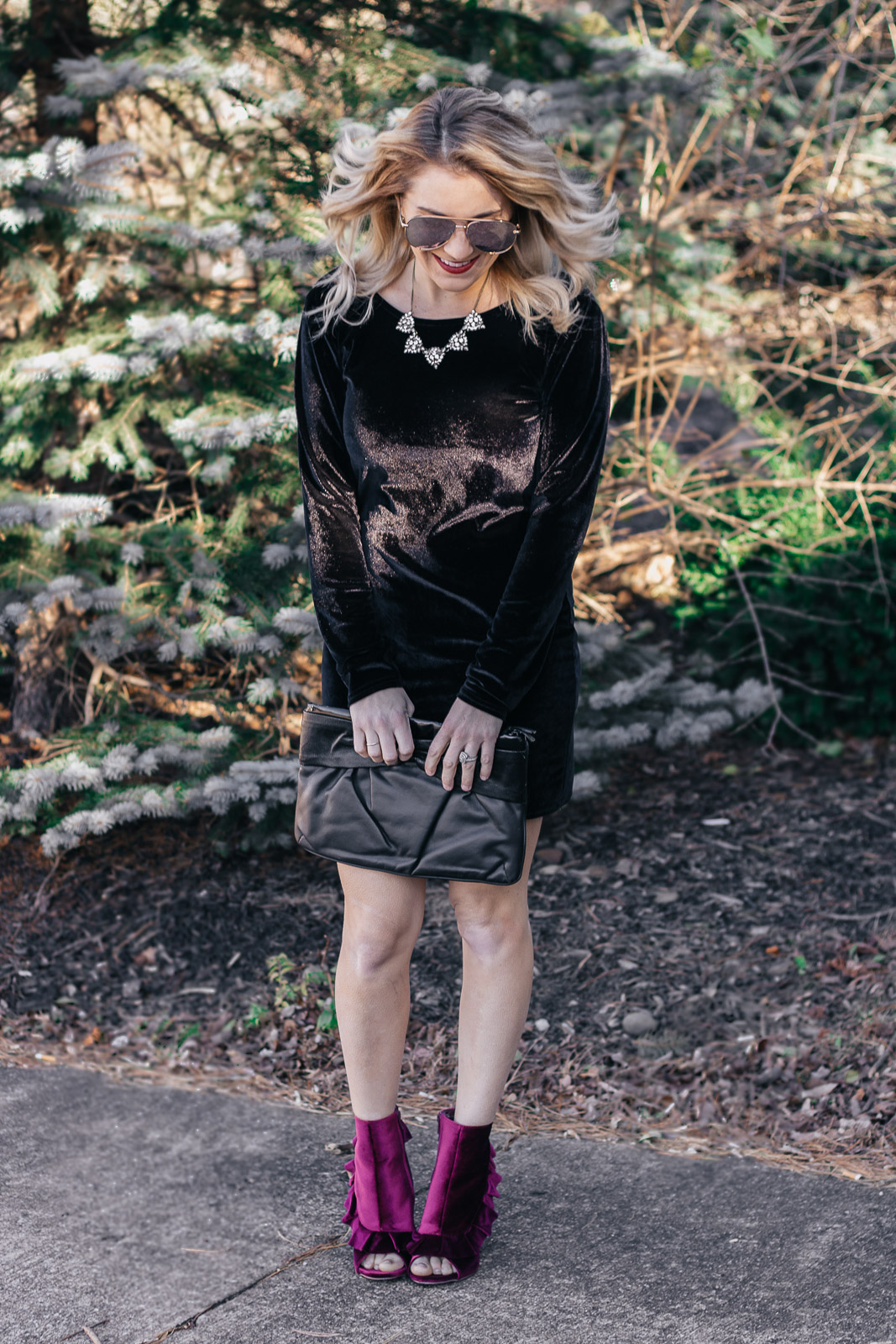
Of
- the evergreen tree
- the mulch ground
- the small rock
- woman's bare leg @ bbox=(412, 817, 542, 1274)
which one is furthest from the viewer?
the evergreen tree

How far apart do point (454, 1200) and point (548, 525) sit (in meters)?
1.26

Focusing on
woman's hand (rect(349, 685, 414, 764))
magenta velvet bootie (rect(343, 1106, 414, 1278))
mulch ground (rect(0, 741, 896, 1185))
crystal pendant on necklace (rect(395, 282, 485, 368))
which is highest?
crystal pendant on necklace (rect(395, 282, 485, 368))

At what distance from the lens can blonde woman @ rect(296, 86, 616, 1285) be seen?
202 cm

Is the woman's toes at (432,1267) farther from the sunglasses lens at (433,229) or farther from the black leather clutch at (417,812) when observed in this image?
the sunglasses lens at (433,229)

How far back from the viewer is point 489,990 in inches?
85.7

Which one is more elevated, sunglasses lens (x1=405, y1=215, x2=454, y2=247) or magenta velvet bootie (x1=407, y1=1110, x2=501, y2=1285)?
sunglasses lens (x1=405, y1=215, x2=454, y2=247)

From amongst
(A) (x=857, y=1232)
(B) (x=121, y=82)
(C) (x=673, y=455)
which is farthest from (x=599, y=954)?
(B) (x=121, y=82)

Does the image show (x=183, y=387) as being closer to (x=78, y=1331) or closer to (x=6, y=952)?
(x=6, y=952)

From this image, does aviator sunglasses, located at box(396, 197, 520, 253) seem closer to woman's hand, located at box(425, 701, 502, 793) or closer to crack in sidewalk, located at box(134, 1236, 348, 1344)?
woman's hand, located at box(425, 701, 502, 793)

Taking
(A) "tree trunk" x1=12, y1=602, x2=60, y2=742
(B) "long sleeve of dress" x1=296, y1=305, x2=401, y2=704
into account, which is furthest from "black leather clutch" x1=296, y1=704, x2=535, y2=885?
(A) "tree trunk" x1=12, y1=602, x2=60, y2=742

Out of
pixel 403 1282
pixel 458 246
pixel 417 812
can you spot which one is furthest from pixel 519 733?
pixel 403 1282

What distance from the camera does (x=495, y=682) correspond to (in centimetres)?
204

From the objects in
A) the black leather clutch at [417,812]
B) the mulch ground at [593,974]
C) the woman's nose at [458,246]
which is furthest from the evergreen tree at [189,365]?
the woman's nose at [458,246]

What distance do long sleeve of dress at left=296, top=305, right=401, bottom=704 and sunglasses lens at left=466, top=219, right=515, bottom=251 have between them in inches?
13.1
